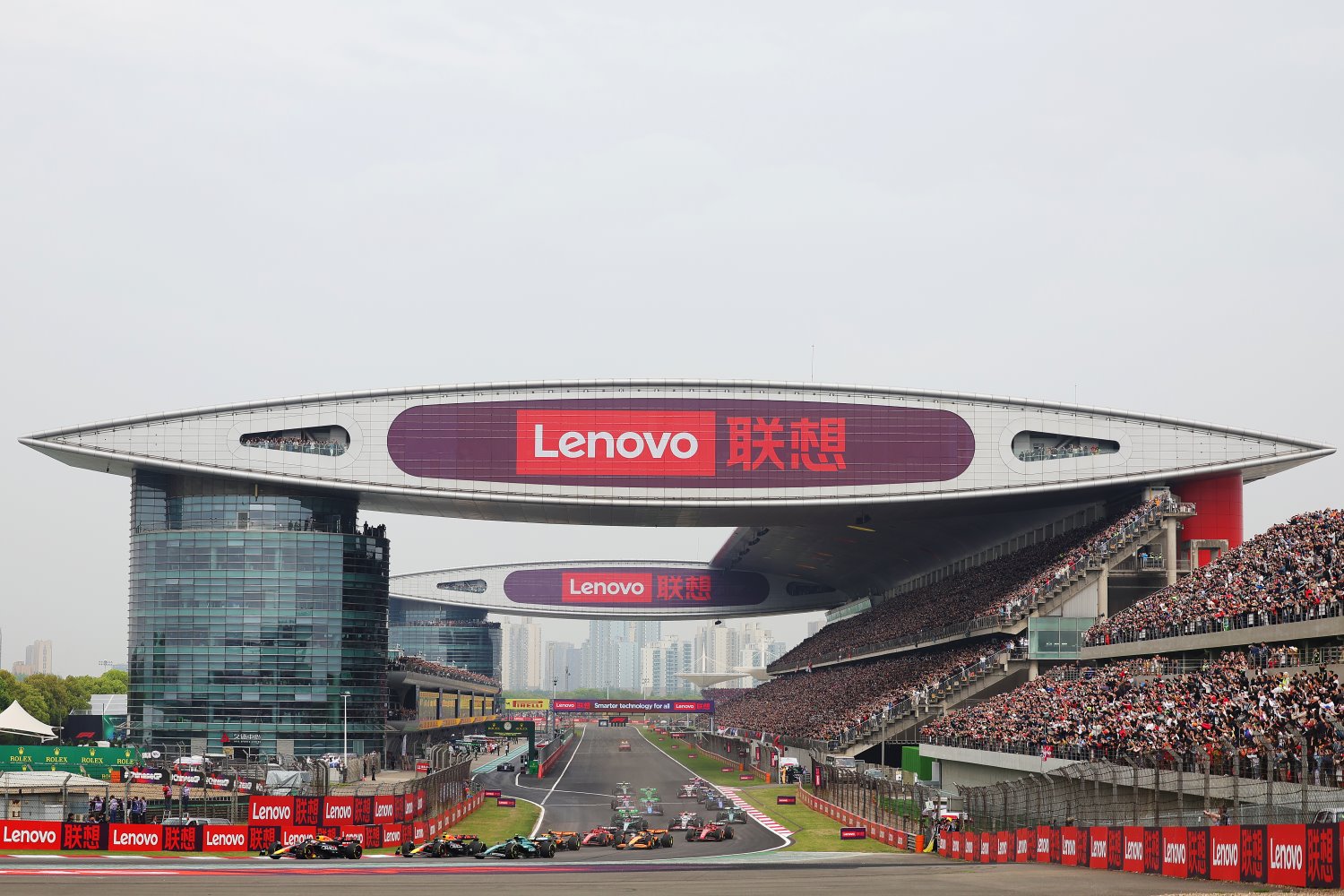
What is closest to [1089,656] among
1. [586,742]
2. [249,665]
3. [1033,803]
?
[1033,803]

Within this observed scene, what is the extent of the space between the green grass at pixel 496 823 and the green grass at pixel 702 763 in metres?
19.9

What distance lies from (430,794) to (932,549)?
50857 millimetres

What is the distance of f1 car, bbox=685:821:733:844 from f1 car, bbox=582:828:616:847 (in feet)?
10.9

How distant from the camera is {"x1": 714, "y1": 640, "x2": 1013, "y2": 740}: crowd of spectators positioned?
7056 centimetres

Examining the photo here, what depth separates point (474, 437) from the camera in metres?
69.4

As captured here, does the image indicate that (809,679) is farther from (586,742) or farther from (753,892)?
(753,892)

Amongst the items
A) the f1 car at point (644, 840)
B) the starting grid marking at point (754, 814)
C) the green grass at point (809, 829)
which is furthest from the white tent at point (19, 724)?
Result: the green grass at point (809, 829)

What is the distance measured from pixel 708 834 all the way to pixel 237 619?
3266 centimetres

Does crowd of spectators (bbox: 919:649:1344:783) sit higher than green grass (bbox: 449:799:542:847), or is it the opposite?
crowd of spectators (bbox: 919:649:1344:783)

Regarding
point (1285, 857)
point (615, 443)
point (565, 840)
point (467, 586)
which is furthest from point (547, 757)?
point (1285, 857)

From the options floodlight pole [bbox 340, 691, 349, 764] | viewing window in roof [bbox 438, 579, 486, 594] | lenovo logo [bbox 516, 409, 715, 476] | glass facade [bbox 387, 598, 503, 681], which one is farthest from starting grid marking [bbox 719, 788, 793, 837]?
glass facade [bbox 387, 598, 503, 681]

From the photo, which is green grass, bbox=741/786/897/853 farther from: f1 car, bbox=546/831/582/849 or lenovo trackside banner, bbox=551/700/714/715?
lenovo trackside banner, bbox=551/700/714/715

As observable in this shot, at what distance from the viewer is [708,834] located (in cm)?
4866

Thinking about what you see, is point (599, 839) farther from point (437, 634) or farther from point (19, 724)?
point (437, 634)
